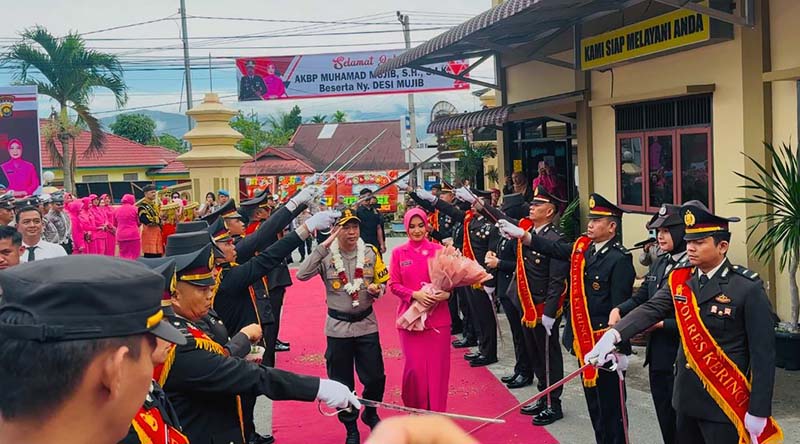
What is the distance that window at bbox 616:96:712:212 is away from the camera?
10.1 meters

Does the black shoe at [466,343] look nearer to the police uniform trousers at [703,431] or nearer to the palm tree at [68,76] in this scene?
the police uniform trousers at [703,431]

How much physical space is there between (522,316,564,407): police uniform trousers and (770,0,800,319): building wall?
258 cm

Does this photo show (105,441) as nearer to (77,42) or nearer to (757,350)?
(757,350)

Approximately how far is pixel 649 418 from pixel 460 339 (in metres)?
4.37

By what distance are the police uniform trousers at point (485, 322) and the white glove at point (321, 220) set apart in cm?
344

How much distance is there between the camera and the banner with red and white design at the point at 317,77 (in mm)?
27172

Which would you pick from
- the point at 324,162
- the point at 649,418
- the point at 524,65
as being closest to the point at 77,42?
the point at 524,65

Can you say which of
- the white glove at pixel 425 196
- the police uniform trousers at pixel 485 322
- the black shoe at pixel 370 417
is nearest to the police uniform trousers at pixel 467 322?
the police uniform trousers at pixel 485 322

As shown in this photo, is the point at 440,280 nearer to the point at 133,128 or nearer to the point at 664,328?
the point at 664,328

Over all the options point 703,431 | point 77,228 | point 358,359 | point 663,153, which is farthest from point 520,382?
point 77,228

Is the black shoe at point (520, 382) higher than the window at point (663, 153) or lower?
lower

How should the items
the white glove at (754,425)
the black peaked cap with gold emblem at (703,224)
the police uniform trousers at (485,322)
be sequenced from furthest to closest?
1. the police uniform trousers at (485,322)
2. the black peaked cap with gold emblem at (703,224)
3. the white glove at (754,425)

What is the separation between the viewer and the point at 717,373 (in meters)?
4.70

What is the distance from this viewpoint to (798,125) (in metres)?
8.28
